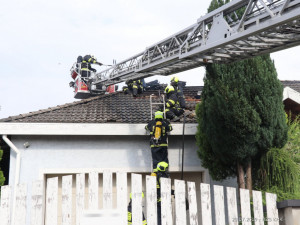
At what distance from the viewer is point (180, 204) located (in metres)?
3.80

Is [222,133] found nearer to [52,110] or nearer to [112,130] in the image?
[112,130]

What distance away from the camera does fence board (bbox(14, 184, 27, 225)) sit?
11.3ft

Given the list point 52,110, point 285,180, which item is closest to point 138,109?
point 52,110

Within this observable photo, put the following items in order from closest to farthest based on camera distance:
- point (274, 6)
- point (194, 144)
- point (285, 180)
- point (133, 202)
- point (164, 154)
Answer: point (133, 202), point (274, 6), point (285, 180), point (164, 154), point (194, 144)

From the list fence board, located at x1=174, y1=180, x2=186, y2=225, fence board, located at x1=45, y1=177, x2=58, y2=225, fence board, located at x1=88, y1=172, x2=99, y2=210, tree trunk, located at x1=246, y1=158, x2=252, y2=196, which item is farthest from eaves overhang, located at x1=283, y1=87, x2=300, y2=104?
fence board, located at x1=45, y1=177, x2=58, y2=225

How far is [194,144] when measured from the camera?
361 inches

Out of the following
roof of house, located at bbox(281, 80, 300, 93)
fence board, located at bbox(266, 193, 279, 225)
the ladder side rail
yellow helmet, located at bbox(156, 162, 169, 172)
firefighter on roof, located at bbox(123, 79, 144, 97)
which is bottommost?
fence board, located at bbox(266, 193, 279, 225)

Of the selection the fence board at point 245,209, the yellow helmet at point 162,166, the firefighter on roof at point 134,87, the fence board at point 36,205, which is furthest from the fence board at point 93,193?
the firefighter on roof at point 134,87

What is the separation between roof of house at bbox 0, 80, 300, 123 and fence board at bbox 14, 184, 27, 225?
17.0ft

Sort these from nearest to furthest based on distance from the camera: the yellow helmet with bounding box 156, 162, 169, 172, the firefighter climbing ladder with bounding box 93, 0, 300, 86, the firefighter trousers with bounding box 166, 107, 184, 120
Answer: the firefighter climbing ladder with bounding box 93, 0, 300, 86 → the yellow helmet with bounding box 156, 162, 169, 172 → the firefighter trousers with bounding box 166, 107, 184, 120

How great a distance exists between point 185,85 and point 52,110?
6306mm

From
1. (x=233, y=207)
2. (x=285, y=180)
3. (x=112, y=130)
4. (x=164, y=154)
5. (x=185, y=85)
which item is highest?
(x=185, y=85)

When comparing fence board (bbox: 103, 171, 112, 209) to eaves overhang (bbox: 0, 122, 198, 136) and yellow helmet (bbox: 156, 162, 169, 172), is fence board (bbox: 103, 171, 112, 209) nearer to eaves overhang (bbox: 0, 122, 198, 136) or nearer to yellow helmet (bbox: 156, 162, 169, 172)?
yellow helmet (bbox: 156, 162, 169, 172)

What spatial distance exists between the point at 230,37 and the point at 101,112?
192 inches
